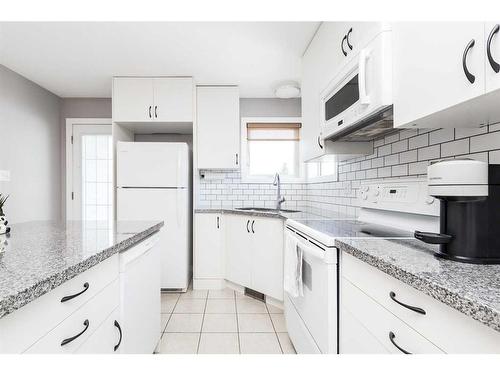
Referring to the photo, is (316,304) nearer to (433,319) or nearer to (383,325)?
(383,325)

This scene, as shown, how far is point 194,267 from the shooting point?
302 cm

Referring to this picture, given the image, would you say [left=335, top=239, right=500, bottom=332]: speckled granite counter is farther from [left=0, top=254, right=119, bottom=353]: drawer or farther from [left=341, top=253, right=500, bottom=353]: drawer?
[left=0, top=254, right=119, bottom=353]: drawer

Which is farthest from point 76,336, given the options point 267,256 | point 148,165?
point 148,165

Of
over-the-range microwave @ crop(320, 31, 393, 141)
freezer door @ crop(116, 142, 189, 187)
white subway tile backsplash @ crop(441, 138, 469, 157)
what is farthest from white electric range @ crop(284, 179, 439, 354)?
freezer door @ crop(116, 142, 189, 187)

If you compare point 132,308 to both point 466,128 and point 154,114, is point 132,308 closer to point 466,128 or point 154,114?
point 466,128

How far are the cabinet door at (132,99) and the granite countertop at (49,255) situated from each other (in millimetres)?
1822

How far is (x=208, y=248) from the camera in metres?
3.04

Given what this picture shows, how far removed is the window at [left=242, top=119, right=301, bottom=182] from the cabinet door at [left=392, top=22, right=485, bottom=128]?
2469 millimetres

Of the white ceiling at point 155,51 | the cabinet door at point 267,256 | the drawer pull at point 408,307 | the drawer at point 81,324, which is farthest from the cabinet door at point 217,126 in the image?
the drawer pull at point 408,307

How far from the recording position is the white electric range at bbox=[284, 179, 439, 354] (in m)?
1.17

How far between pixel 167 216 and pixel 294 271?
1700mm

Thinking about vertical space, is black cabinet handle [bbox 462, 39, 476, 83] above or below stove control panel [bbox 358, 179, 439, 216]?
above
